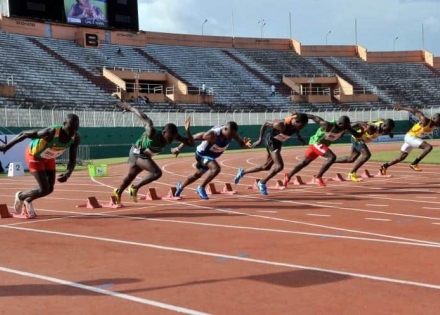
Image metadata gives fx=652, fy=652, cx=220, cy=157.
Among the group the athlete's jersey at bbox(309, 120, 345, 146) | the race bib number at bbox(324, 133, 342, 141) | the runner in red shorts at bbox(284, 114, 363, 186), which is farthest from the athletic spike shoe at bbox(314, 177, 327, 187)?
the race bib number at bbox(324, 133, 342, 141)

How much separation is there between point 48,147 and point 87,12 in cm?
4511

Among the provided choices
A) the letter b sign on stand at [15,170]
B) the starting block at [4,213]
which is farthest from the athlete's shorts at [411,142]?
the letter b sign on stand at [15,170]

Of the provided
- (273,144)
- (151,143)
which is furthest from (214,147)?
(273,144)

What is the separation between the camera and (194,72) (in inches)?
2448

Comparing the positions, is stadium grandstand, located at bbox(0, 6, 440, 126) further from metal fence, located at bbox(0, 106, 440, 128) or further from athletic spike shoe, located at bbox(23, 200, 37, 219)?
athletic spike shoe, located at bbox(23, 200, 37, 219)

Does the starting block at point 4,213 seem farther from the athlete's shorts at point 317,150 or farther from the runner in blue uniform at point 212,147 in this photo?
the athlete's shorts at point 317,150

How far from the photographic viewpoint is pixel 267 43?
74.4m

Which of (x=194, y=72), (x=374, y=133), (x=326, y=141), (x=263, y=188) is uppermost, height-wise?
(x=194, y=72)

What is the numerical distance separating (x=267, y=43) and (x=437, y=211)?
210 ft

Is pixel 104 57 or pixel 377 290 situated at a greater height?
pixel 104 57

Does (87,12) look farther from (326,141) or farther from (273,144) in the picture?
(273,144)

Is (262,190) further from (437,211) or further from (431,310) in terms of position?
(431,310)

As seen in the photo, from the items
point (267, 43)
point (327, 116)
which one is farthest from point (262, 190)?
point (267, 43)

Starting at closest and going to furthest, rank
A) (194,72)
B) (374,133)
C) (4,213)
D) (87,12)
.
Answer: (4,213) → (374,133) → (87,12) → (194,72)
